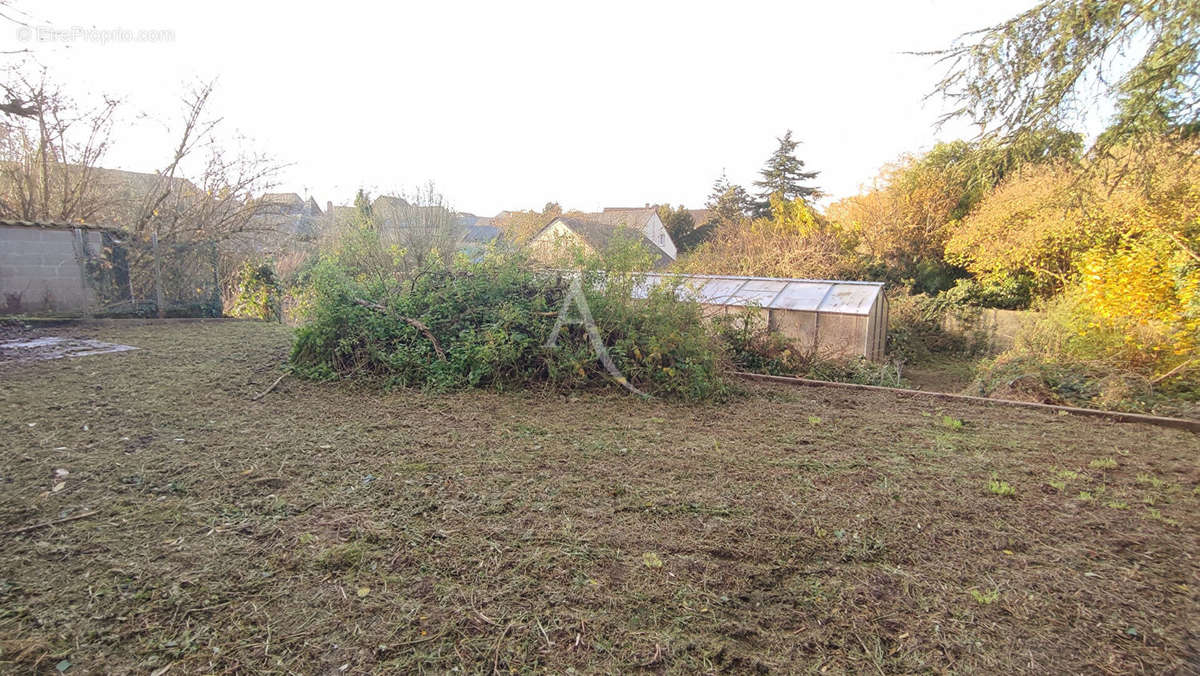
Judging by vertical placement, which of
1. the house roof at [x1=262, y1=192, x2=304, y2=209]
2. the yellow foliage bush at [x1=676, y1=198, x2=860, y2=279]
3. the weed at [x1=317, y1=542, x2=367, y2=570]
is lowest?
the weed at [x1=317, y1=542, x2=367, y2=570]

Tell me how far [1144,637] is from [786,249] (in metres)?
13.9

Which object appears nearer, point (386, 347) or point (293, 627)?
point (293, 627)

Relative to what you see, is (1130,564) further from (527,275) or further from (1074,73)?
(527,275)

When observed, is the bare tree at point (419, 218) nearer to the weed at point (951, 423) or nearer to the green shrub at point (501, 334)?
the green shrub at point (501, 334)

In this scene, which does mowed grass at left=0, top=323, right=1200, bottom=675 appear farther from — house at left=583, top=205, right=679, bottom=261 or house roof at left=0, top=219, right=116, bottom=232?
house at left=583, top=205, right=679, bottom=261

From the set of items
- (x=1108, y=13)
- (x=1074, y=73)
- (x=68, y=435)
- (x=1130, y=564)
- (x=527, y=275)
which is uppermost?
(x=1108, y=13)

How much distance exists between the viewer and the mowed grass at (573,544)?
1830 mm

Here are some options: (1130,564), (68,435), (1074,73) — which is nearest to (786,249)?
(1074,73)

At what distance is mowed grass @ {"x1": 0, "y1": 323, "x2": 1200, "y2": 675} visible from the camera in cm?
183

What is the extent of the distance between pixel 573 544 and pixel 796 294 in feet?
28.2

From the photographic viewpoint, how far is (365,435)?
4.04 m

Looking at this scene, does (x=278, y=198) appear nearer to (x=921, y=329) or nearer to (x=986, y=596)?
(x=986, y=596)

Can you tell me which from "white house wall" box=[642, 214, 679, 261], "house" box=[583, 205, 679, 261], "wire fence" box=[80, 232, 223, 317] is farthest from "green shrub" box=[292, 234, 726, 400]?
"white house wall" box=[642, 214, 679, 261]

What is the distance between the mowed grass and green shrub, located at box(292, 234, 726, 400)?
41.1 inches
